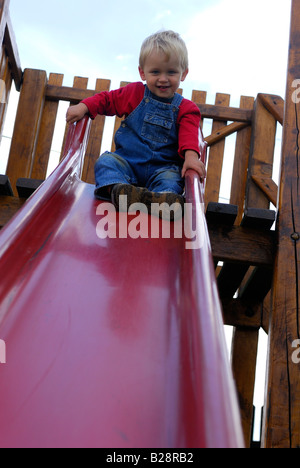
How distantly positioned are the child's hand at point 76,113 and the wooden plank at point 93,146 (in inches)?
44.8

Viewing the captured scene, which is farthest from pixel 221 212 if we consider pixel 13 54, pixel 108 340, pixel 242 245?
pixel 13 54

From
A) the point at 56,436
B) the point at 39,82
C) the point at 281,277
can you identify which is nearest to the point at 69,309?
the point at 56,436

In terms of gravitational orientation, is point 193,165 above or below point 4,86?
below

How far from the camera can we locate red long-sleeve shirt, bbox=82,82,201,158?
6.89ft

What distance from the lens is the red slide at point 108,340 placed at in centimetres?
73

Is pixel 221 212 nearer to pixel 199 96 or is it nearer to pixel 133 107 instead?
pixel 133 107

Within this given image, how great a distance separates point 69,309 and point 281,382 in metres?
1.07

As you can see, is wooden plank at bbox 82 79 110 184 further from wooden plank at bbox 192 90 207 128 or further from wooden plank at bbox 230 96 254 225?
wooden plank at bbox 230 96 254 225

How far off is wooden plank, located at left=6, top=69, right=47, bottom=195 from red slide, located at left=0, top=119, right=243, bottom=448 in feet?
6.15

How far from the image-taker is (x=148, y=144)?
2152 millimetres

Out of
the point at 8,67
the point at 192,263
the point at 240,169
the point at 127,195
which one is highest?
the point at 8,67

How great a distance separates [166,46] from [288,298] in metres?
1.15

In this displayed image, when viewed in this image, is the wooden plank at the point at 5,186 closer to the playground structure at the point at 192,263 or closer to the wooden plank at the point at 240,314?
the playground structure at the point at 192,263

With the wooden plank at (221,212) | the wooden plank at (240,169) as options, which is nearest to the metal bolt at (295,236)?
the wooden plank at (221,212)
